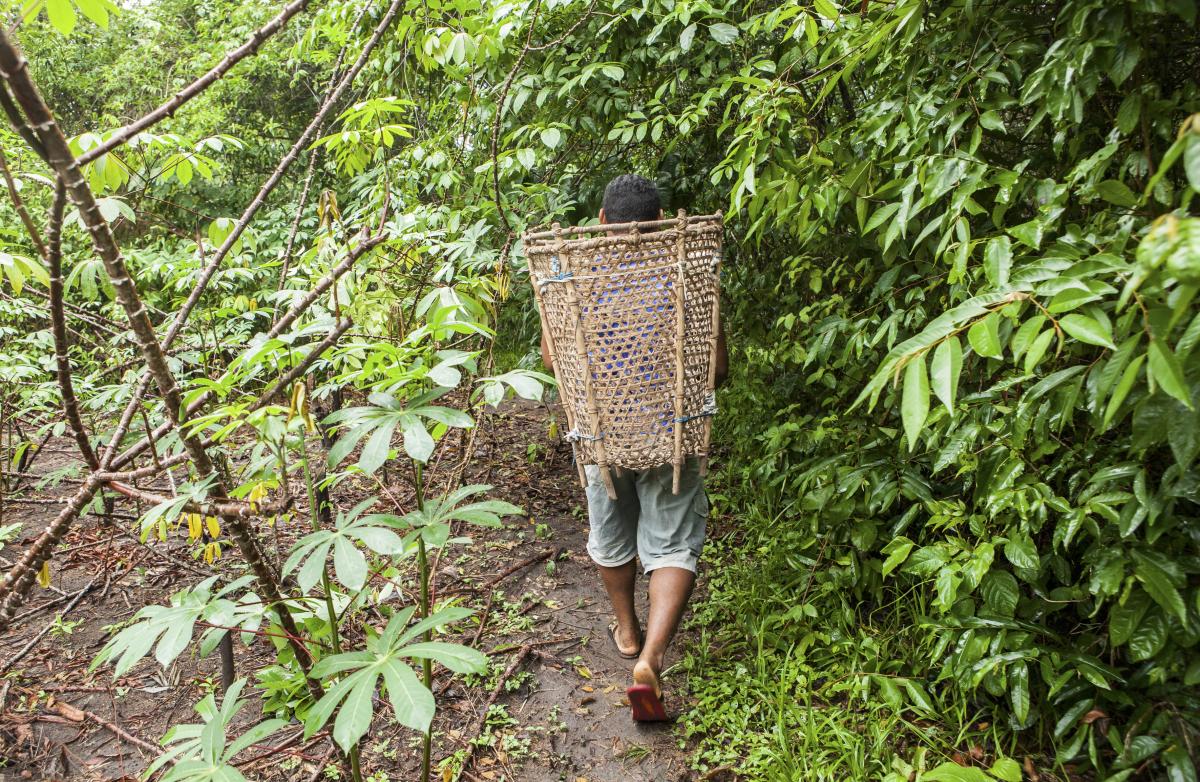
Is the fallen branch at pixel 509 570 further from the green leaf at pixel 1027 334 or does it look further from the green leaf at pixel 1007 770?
the green leaf at pixel 1027 334

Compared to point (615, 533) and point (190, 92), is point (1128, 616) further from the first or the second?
point (190, 92)

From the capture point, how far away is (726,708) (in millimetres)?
2307

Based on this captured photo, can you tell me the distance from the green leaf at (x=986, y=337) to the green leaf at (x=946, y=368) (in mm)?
39

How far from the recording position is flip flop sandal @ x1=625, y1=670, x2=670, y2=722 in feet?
7.18

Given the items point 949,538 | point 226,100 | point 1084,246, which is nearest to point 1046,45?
point 1084,246

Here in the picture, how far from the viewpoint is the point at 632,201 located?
2.24 meters

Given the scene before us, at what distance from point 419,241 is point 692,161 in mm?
1355

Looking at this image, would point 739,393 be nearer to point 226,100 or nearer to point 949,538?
point 949,538

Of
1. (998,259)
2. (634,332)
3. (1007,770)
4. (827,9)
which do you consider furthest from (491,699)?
(827,9)

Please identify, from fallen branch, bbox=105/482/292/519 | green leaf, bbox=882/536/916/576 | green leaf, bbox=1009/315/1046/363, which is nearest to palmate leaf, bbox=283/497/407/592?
fallen branch, bbox=105/482/292/519

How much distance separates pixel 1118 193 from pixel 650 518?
5.14 feet

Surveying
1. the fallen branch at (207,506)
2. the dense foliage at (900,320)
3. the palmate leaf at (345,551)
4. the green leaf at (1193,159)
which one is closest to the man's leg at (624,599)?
the dense foliage at (900,320)

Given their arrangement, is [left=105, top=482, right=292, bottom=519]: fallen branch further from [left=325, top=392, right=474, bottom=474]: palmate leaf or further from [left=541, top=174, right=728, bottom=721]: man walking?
[left=541, top=174, right=728, bottom=721]: man walking

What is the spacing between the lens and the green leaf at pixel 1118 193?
1.39m
